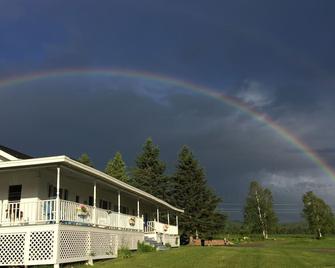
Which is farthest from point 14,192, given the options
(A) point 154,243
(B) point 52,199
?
(A) point 154,243

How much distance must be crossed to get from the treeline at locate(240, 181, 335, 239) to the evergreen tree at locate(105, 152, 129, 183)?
3366cm

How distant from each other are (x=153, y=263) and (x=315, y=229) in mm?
72750

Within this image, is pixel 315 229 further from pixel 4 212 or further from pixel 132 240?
pixel 4 212

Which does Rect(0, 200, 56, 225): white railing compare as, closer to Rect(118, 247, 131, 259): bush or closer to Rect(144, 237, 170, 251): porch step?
Rect(118, 247, 131, 259): bush

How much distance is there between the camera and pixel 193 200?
51.4 m

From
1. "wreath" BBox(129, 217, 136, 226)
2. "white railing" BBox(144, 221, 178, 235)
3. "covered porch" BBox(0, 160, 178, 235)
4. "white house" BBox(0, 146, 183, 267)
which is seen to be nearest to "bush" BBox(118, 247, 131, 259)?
"white house" BBox(0, 146, 183, 267)

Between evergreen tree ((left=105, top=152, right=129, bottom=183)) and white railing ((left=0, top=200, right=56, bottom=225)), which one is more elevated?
evergreen tree ((left=105, top=152, right=129, bottom=183))

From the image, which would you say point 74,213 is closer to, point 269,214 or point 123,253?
point 123,253

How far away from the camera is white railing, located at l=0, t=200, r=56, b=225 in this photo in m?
17.4

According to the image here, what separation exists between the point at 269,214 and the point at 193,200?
3767 cm

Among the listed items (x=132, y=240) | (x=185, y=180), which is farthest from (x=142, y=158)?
(x=132, y=240)

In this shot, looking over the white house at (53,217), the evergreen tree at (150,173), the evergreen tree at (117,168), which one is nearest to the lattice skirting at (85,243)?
the white house at (53,217)

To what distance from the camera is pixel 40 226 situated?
15.8 m

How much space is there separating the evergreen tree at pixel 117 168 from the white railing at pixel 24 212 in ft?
138
